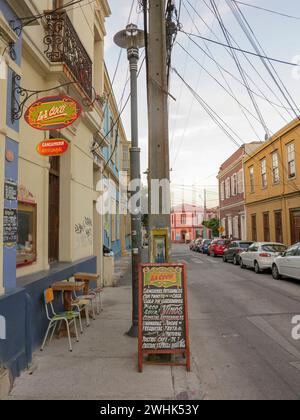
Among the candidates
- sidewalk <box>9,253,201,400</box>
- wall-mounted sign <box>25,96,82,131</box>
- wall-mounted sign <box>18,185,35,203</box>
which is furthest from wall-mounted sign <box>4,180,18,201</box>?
sidewalk <box>9,253,201,400</box>

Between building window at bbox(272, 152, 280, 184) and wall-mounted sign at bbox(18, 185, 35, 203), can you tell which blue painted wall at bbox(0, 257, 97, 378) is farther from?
building window at bbox(272, 152, 280, 184)

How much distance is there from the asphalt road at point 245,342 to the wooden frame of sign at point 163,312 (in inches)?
18.5

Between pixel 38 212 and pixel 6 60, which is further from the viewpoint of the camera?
pixel 38 212

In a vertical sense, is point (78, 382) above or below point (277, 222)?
below

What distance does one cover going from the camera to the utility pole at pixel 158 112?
17.4 feet

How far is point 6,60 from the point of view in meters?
4.58

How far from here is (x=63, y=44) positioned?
6922 millimetres

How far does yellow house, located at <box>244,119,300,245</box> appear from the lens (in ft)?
66.1

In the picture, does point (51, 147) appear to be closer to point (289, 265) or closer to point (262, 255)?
point (289, 265)

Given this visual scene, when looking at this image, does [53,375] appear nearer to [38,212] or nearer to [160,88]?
[38,212]

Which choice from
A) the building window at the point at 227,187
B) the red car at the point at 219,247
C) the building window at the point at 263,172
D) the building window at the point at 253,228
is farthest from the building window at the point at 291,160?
the building window at the point at 227,187

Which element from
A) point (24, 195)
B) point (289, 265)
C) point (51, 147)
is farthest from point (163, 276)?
point (289, 265)

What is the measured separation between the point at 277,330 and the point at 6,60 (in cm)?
625
